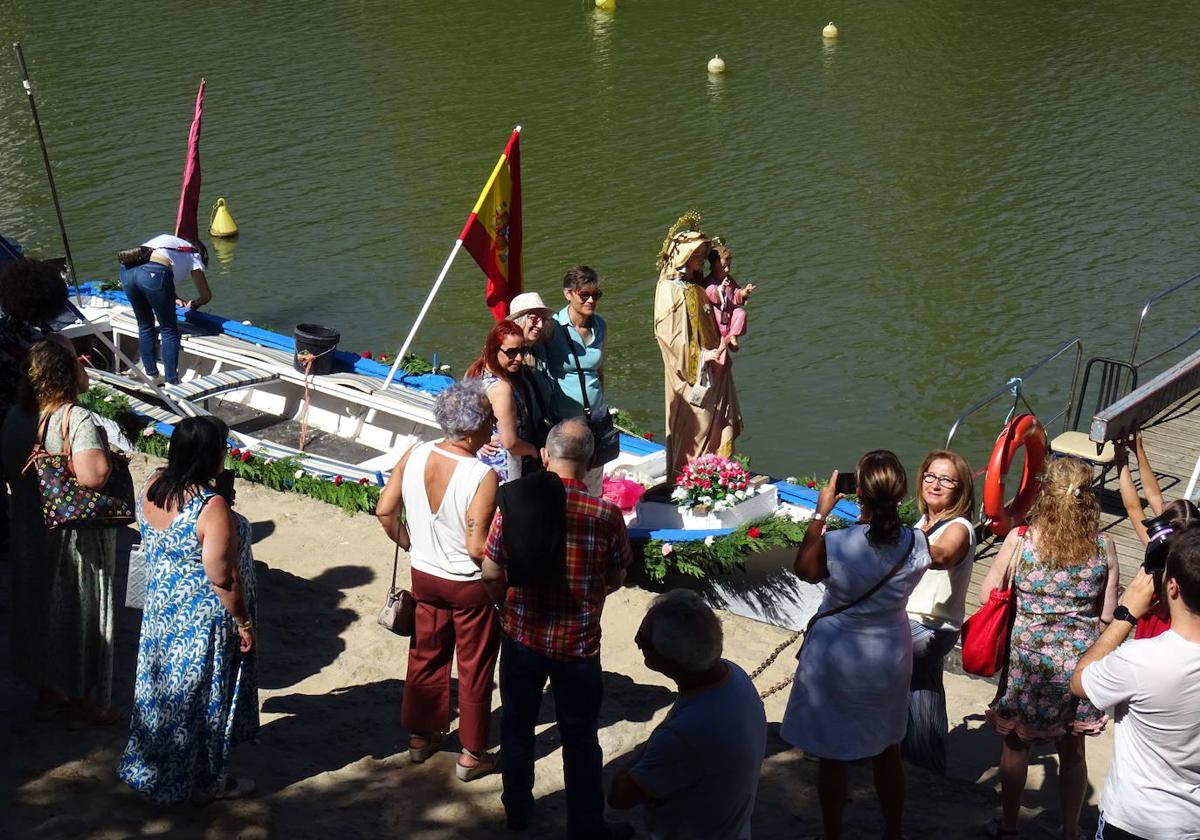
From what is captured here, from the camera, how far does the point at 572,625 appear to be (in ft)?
16.4

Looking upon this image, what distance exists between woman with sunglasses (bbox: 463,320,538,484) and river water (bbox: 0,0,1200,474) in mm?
6784

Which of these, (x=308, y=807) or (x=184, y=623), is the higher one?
(x=184, y=623)

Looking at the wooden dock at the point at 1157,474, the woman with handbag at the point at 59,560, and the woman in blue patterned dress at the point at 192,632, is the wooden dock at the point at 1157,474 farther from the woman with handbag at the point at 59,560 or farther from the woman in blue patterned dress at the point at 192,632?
the woman with handbag at the point at 59,560

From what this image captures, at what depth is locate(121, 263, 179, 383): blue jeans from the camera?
11.2 m

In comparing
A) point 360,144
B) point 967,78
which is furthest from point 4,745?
point 967,78

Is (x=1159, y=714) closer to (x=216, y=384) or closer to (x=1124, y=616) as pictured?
(x=1124, y=616)

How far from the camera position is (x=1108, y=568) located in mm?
5215

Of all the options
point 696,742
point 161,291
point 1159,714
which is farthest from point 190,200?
point 1159,714

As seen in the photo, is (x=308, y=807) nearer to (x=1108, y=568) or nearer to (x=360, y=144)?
(x=1108, y=568)

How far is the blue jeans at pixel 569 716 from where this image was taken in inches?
199

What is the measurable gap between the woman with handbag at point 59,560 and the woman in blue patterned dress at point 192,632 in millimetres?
630

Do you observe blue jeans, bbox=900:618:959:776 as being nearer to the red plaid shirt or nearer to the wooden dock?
the red plaid shirt

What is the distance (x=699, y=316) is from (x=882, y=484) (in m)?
3.84

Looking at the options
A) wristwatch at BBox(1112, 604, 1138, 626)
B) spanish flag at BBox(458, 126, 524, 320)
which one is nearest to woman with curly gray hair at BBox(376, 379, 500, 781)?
wristwatch at BBox(1112, 604, 1138, 626)
